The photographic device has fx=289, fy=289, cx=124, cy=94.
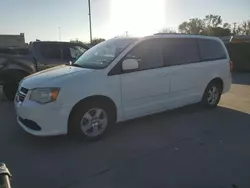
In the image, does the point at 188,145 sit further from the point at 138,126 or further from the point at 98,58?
the point at 98,58

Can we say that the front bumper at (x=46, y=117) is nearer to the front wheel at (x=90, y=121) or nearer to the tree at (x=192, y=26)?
the front wheel at (x=90, y=121)

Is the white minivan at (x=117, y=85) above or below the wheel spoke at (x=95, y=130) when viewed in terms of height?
above

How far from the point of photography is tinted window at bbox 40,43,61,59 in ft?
31.2

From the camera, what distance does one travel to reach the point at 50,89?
4422mm

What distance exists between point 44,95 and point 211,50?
4190 millimetres

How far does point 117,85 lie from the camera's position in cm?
497

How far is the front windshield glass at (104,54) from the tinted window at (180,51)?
81 centimetres

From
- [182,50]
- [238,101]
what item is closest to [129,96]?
[182,50]

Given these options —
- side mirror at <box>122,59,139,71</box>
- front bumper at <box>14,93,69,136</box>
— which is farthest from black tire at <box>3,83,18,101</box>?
side mirror at <box>122,59,139,71</box>

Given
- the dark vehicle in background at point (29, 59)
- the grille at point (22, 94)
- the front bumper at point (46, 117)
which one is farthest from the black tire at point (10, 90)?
the front bumper at point (46, 117)

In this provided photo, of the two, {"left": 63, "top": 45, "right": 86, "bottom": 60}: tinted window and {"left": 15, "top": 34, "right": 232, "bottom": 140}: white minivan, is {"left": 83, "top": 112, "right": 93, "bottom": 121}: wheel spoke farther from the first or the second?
{"left": 63, "top": 45, "right": 86, "bottom": 60}: tinted window

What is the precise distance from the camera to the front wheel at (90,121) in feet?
15.1

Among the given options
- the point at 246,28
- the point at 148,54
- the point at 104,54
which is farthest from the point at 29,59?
the point at 246,28

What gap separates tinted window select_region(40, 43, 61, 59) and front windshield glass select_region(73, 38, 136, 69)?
13.0ft
